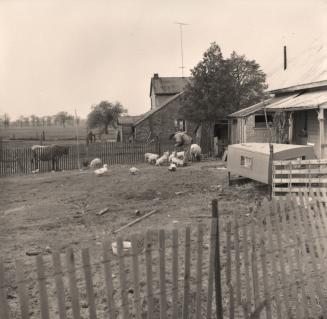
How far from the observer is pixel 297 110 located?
70.8 ft

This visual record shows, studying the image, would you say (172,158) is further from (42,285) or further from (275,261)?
(42,285)

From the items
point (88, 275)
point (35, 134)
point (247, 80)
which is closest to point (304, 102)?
point (247, 80)

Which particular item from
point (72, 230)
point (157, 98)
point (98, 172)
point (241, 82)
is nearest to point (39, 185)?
point (98, 172)

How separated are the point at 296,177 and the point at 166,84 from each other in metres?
40.9

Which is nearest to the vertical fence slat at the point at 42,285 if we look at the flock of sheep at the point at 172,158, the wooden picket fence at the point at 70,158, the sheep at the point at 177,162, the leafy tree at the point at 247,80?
the flock of sheep at the point at 172,158

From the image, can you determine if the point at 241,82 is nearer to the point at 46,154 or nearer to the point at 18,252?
the point at 46,154

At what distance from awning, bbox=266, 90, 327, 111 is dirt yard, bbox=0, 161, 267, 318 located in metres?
4.53

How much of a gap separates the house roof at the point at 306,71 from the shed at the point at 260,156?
842 cm

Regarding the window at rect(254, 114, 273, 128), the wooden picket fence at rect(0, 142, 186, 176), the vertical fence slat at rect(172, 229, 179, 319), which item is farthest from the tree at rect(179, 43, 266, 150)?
the vertical fence slat at rect(172, 229, 179, 319)

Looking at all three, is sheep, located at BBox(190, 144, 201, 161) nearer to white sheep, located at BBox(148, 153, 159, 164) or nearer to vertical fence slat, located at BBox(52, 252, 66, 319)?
white sheep, located at BBox(148, 153, 159, 164)

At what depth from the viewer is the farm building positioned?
1955 cm

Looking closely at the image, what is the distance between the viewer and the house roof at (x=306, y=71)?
Answer: 70.1 ft

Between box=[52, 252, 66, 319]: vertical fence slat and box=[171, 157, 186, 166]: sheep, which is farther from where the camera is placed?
box=[171, 157, 186, 166]: sheep

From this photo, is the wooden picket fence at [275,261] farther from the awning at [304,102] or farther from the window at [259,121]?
the window at [259,121]
